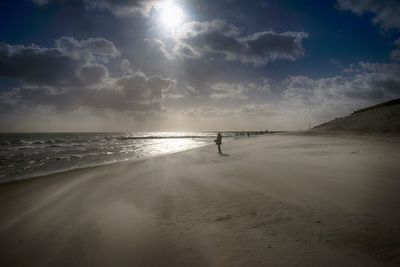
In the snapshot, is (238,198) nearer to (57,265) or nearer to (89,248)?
(89,248)

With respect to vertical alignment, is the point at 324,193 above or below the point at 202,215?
above

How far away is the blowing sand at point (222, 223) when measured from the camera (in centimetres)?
361

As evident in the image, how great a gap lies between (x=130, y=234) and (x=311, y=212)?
399 centimetres

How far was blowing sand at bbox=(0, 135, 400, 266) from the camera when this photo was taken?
11.8ft

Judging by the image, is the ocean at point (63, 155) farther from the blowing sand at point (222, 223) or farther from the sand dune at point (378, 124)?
the sand dune at point (378, 124)

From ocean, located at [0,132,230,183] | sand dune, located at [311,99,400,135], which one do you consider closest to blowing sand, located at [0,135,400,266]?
ocean, located at [0,132,230,183]

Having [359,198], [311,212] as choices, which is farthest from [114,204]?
[359,198]

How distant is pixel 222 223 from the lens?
483 centimetres

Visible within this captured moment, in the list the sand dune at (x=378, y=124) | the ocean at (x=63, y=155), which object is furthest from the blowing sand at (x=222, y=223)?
the sand dune at (x=378, y=124)

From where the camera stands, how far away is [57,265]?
13.2 ft

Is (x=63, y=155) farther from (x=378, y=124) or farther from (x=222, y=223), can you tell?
(x=378, y=124)

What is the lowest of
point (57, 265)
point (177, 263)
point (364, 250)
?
point (57, 265)

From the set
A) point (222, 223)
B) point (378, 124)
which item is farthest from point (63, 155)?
point (378, 124)

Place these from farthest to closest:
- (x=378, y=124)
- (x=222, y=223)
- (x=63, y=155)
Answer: (x=378, y=124)
(x=63, y=155)
(x=222, y=223)
